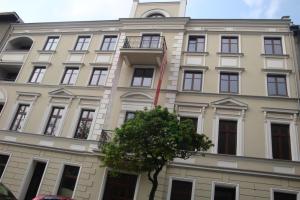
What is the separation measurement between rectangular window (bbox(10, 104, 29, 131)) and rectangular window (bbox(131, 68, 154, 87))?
7.46 metres

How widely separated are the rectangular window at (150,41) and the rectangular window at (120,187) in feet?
29.0

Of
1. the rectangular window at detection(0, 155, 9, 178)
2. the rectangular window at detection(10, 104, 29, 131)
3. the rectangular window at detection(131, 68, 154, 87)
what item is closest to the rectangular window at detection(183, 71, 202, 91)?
the rectangular window at detection(131, 68, 154, 87)

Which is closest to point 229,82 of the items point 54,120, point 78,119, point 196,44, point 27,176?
point 196,44

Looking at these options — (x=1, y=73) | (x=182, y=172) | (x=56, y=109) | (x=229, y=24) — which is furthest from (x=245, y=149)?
(x=1, y=73)

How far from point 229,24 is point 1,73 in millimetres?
17777

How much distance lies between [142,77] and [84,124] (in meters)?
4.68

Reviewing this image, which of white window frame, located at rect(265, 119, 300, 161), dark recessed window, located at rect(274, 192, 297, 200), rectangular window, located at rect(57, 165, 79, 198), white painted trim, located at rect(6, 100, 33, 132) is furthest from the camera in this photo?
white painted trim, located at rect(6, 100, 33, 132)

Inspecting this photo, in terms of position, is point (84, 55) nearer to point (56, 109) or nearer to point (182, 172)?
point (56, 109)

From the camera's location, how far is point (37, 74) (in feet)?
66.4

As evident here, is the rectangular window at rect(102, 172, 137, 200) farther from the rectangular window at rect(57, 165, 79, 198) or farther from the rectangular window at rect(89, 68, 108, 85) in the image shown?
the rectangular window at rect(89, 68, 108, 85)

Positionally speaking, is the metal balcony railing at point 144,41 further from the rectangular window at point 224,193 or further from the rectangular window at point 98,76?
the rectangular window at point 224,193

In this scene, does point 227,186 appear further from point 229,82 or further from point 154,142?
point 229,82

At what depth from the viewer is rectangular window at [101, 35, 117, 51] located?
20141 millimetres

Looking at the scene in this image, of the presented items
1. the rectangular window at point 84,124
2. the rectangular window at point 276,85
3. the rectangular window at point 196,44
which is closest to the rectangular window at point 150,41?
the rectangular window at point 196,44
